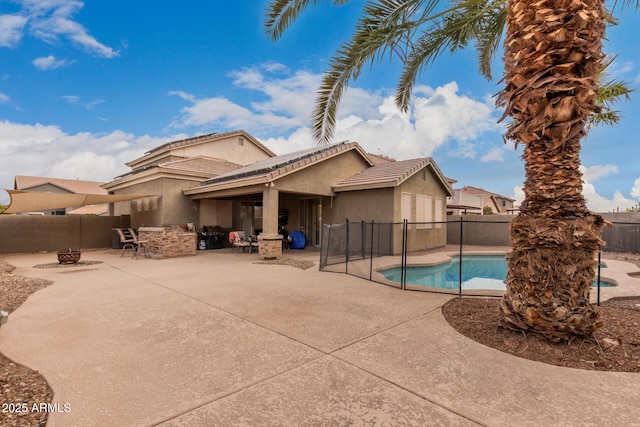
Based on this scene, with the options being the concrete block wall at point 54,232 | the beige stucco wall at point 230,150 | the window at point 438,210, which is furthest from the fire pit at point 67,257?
the window at point 438,210

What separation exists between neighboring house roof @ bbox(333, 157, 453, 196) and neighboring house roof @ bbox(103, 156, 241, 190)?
7.10m

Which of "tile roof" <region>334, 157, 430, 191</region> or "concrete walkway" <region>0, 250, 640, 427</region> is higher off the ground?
"tile roof" <region>334, 157, 430, 191</region>

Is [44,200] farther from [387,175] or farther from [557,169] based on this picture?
[557,169]

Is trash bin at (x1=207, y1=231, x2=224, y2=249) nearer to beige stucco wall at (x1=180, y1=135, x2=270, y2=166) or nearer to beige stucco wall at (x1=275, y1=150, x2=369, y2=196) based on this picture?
beige stucco wall at (x1=275, y1=150, x2=369, y2=196)

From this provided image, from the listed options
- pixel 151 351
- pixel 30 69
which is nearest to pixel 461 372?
pixel 151 351

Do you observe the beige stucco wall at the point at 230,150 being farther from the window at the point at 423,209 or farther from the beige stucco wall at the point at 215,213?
the window at the point at 423,209

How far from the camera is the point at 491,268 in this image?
12742 mm

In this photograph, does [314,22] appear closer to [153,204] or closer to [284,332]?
[284,332]

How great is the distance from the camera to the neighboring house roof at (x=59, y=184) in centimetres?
3366

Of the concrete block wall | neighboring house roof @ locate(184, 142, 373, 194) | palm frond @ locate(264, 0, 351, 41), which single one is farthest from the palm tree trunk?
the concrete block wall

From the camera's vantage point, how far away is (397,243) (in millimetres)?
13742

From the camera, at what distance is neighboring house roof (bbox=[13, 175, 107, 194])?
1325 inches

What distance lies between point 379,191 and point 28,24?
46.0ft

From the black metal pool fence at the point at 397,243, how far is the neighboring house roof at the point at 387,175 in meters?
1.79
